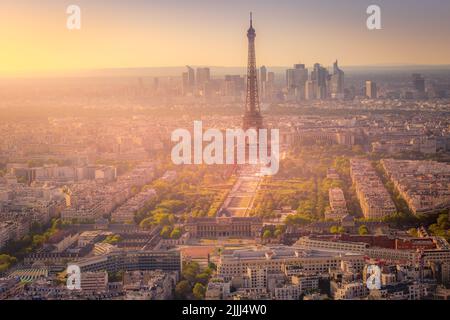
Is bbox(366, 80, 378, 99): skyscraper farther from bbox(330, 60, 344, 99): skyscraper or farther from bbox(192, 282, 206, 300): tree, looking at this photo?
bbox(192, 282, 206, 300): tree

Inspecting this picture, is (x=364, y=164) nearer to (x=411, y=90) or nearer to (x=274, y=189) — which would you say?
(x=411, y=90)

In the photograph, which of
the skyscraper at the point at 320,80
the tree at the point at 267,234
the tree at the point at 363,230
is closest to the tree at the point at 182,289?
the tree at the point at 267,234

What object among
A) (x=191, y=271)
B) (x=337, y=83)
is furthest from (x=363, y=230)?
(x=337, y=83)

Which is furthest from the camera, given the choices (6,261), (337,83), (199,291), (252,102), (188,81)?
(252,102)

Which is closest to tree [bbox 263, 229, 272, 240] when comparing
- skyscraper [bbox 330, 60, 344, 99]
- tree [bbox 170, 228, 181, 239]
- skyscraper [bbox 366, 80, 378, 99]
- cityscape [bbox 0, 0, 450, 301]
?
cityscape [bbox 0, 0, 450, 301]

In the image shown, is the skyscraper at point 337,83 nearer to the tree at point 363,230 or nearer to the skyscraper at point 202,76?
the skyscraper at point 202,76

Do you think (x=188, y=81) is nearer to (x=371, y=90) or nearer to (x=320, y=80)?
(x=320, y=80)

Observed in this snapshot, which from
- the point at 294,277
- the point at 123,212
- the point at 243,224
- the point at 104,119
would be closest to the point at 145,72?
the point at 123,212
